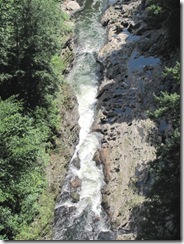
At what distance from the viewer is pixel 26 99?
90.6ft

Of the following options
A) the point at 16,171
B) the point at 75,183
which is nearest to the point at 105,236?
the point at 75,183

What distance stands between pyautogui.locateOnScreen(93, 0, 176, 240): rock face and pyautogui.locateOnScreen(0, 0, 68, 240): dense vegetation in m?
4.24

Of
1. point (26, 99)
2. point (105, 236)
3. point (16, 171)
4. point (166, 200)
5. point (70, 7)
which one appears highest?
point (70, 7)

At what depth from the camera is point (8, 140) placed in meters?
22.4

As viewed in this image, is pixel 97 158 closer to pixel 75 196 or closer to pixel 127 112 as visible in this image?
pixel 75 196

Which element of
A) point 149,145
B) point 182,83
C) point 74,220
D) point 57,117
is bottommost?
point 74,220

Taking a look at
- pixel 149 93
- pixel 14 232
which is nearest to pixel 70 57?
pixel 149 93

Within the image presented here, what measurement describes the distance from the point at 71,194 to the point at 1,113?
6705 millimetres

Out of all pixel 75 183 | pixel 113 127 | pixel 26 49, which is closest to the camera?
pixel 75 183

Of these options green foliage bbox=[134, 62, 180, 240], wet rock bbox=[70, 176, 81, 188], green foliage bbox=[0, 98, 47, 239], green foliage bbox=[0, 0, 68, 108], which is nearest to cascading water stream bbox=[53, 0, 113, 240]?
wet rock bbox=[70, 176, 81, 188]

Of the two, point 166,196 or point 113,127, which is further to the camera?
point 113,127

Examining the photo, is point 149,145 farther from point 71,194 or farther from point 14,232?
point 14,232

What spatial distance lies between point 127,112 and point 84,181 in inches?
277

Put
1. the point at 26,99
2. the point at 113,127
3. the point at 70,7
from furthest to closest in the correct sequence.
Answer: the point at 70,7
the point at 113,127
the point at 26,99
